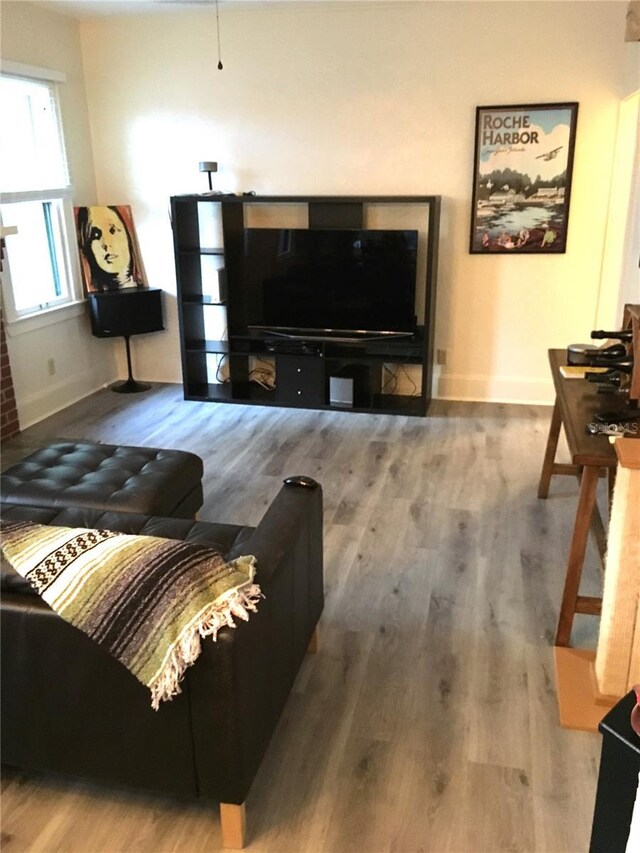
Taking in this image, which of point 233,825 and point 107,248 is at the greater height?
point 107,248

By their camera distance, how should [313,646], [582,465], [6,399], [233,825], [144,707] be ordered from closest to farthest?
[144,707] < [233,825] < [582,465] < [313,646] < [6,399]

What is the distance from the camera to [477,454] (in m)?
4.07

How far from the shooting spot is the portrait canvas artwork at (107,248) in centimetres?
507

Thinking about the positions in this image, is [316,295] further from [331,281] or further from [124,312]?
[124,312]

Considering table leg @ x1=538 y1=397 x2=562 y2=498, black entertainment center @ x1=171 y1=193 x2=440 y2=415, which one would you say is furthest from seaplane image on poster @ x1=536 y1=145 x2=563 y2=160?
table leg @ x1=538 y1=397 x2=562 y2=498

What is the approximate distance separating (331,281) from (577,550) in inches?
115

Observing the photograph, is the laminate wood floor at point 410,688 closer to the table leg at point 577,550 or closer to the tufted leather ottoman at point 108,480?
the table leg at point 577,550

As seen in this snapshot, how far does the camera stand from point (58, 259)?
16.5 feet

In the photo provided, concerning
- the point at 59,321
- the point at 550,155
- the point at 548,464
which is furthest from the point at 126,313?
the point at 548,464

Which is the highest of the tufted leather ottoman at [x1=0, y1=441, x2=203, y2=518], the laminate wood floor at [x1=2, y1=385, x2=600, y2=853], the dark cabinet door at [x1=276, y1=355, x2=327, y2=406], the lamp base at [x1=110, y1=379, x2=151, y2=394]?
the tufted leather ottoman at [x1=0, y1=441, x2=203, y2=518]

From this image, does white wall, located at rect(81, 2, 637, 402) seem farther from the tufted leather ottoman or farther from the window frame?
the tufted leather ottoman

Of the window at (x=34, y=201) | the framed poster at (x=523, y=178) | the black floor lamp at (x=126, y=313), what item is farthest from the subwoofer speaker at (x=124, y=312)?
the framed poster at (x=523, y=178)

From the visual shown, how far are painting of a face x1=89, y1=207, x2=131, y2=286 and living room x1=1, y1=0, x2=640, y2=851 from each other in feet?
0.56

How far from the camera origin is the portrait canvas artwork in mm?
5066
